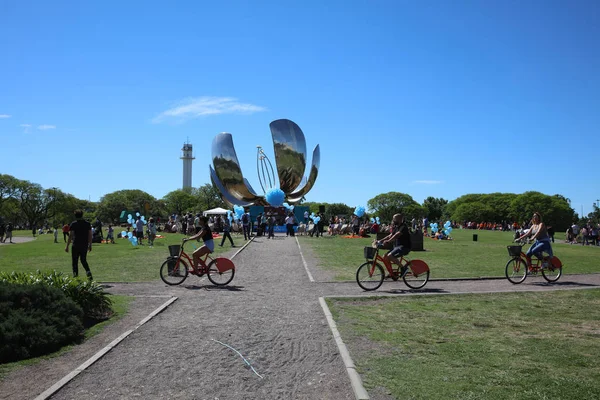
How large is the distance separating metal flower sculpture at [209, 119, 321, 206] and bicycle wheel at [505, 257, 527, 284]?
136ft

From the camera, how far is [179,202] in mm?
99375

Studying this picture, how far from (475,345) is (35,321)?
17.8ft

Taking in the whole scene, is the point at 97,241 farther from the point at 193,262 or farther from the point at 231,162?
the point at 231,162

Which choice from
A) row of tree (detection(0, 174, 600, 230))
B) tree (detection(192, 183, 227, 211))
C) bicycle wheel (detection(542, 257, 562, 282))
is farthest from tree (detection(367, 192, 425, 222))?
bicycle wheel (detection(542, 257, 562, 282))

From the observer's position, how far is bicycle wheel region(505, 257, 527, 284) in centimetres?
1168

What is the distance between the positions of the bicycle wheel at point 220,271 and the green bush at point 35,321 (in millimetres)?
4179

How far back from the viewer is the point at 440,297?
963 cm

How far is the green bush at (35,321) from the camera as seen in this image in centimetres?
584

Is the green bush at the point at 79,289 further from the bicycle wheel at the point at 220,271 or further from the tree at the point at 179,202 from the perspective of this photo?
the tree at the point at 179,202

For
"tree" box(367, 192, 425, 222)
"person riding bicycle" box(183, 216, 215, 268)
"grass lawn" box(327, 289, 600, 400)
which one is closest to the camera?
"grass lawn" box(327, 289, 600, 400)

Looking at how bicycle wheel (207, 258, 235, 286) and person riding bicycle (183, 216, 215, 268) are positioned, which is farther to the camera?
→ person riding bicycle (183, 216, 215, 268)

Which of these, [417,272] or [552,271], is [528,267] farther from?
[417,272]

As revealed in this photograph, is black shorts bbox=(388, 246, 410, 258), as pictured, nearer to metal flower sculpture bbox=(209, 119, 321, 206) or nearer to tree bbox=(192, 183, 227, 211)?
metal flower sculpture bbox=(209, 119, 321, 206)

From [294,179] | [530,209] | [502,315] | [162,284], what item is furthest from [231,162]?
[530,209]
